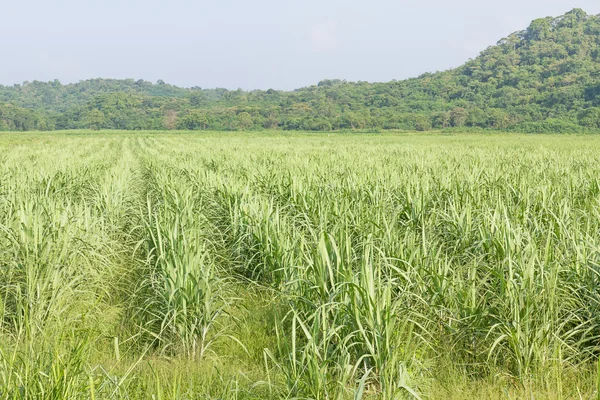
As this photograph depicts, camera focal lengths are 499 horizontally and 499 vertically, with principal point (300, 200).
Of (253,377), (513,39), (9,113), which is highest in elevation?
(513,39)

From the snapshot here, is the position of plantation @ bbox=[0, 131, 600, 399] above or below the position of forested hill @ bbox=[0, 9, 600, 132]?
below

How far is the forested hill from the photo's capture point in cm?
8106

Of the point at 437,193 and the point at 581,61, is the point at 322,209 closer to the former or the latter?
the point at 437,193

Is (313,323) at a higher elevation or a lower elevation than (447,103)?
lower

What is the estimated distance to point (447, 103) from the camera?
104750 millimetres

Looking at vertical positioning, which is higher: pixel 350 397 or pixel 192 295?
pixel 192 295

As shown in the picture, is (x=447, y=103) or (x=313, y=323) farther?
(x=447, y=103)

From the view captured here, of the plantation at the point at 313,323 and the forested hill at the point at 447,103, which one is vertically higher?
the forested hill at the point at 447,103

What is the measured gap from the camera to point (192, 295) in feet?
10.8

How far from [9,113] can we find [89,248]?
11565 centimetres

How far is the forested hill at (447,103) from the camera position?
266ft

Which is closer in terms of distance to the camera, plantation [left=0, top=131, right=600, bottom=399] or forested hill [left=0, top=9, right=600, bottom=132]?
plantation [left=0, top=131, right=600, bottom=399]

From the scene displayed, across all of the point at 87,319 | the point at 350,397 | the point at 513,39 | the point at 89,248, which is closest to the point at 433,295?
the point at 350,397

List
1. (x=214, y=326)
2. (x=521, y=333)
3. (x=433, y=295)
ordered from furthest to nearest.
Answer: (x=214, y=326), (x=433, y=295), (x=521, y=333)
